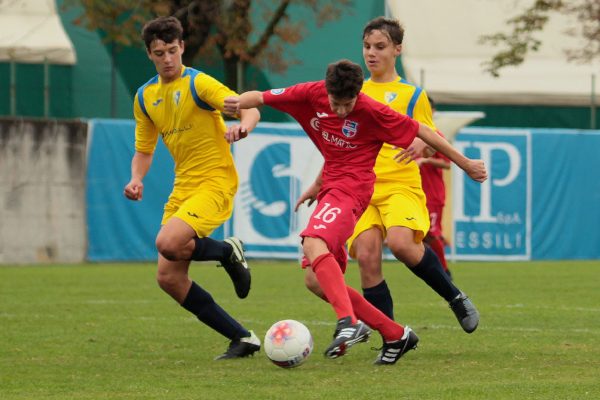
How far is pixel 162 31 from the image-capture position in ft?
28.7

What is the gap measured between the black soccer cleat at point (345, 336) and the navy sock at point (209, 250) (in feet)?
5.37

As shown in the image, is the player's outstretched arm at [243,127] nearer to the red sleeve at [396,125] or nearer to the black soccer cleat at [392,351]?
the red sleeve at [396,125]

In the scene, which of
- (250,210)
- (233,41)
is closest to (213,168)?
(250,210)

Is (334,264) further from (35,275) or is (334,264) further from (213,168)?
(35,275)

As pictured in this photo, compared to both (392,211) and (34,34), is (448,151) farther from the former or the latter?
(34,34)

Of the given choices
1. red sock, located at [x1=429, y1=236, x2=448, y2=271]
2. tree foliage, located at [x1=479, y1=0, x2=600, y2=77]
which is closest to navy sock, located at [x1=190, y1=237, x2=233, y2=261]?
red sock, located at [x1=429, y1=236, x2=448, y2=271]

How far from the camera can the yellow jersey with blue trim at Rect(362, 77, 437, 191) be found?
28.9 ft

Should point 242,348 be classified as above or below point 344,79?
below

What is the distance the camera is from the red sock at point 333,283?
7.50 m

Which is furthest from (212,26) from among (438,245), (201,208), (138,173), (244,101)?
(244,101)

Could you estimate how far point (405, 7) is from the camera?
29641 mm

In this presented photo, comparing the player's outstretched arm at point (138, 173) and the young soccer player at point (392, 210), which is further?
the player's outstretched arm at point (138, 173)

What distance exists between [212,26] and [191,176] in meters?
15.6

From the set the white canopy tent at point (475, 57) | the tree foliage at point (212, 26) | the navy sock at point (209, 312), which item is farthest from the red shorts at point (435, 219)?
the white canopy tent at point (475, 57)
